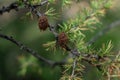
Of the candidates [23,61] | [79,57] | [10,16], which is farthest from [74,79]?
[10,16]

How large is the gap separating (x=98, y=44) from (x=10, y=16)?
24.7 inches

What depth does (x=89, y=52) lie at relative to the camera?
0.92 metres

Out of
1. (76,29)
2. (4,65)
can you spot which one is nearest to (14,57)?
(4,65)

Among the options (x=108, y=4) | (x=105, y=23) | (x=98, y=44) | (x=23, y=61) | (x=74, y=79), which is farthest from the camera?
(x=105, y=23)

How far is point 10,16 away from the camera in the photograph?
2.39 m

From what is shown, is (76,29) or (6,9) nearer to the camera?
(76,29)

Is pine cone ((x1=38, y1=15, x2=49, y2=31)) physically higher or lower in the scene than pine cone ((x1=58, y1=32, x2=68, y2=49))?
higher

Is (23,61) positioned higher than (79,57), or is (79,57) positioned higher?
(79,57)

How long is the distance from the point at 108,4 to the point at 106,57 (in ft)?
0.74

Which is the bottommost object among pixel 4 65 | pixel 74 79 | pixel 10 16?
pixel 4 65

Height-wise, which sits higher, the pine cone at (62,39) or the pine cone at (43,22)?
the pine cone at (43,22)

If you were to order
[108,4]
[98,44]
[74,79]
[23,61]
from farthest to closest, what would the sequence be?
[98,44] < [23,61] < [108,4] < [74,79]

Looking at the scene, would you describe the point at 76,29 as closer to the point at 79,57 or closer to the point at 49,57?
the point at 79,57

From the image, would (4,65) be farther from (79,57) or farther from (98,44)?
(79,57)
